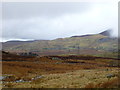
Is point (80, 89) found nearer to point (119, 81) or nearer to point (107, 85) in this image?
point (107, 85)

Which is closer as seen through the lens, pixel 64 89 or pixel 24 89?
pixel 64 89

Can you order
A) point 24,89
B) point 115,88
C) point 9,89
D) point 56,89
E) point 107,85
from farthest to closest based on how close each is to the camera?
point 9,89
point 24,89
point 56,89
point 107,85
point 115,88

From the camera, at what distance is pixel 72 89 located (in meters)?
18.5

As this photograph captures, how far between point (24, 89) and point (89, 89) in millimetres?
6923

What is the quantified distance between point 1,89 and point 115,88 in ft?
41.1

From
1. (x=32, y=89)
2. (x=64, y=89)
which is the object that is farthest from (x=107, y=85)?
(x=32, y=89)

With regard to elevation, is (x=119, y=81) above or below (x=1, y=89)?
above

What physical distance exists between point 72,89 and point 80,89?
0.75m

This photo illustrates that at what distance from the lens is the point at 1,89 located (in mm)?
22359

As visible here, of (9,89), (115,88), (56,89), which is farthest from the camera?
(9,89)

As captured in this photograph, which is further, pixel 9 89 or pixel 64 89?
pixel 9 89

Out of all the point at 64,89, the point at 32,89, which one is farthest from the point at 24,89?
the point at 64,89

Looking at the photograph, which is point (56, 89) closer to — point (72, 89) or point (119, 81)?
point (72, 89)

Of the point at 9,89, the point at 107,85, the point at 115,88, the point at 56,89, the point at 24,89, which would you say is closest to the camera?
the point at 115,88
